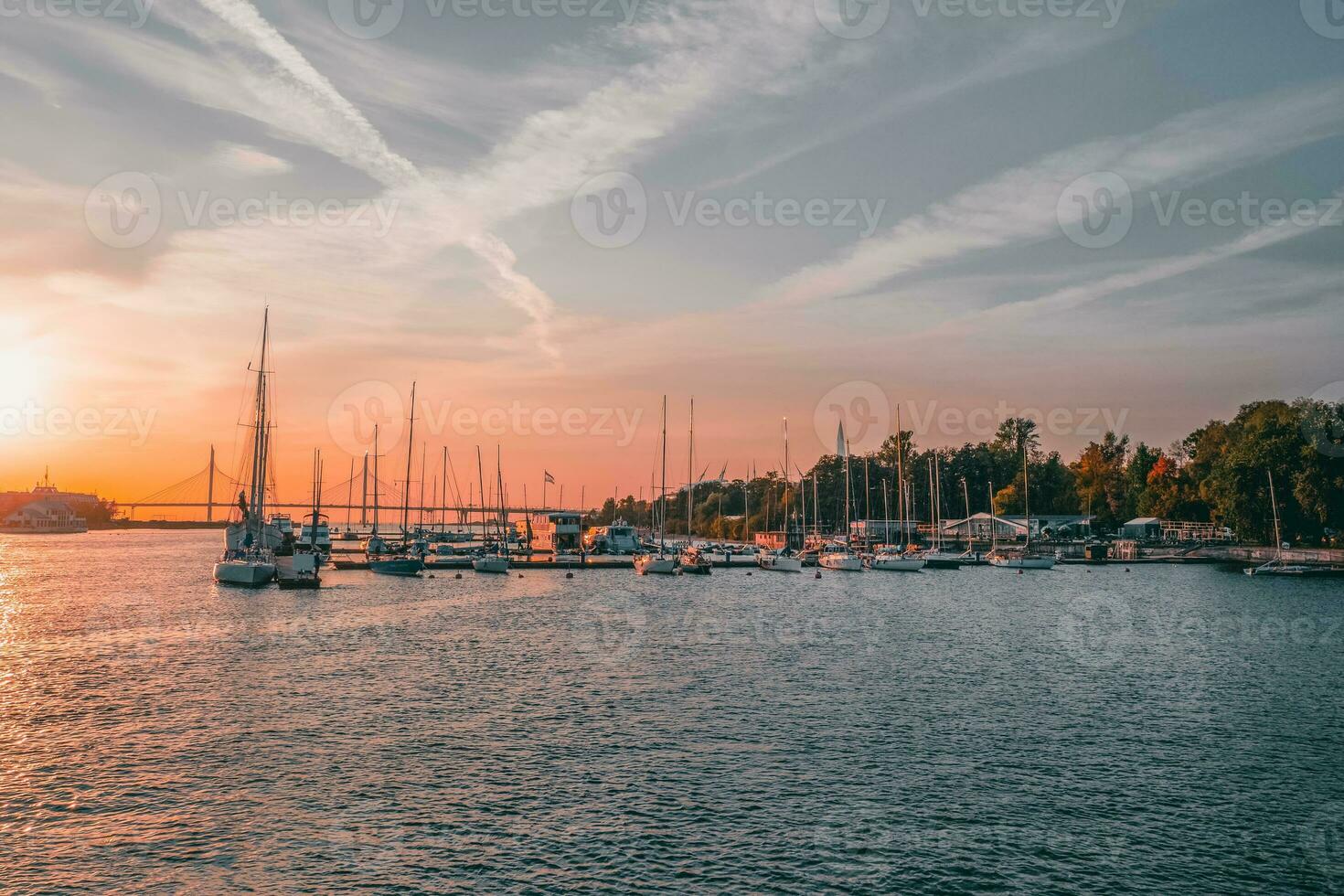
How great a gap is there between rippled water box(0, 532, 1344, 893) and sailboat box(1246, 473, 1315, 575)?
74.5m

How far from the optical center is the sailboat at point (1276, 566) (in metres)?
130

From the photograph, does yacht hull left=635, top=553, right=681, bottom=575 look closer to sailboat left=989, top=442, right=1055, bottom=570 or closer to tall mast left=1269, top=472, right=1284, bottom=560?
sailboat left=989, top=442, right=1055, bottom=570

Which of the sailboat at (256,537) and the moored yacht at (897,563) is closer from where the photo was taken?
the sailboat at (256,537)

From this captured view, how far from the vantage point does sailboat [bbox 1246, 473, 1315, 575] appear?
428 feet

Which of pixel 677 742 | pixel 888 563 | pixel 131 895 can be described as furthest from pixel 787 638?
pixel 888 563

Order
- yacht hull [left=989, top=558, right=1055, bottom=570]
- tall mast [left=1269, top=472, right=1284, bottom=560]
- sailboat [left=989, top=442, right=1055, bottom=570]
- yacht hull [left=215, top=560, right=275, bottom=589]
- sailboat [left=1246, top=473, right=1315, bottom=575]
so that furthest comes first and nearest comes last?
sailboat [left=989, top=442, right=1055, bottom=570] → yacht hull [left=989, top=558, right=1055, bottom=570] → tall mast [left=1269, top=472, right=1284, bottom=560] → sailboat [left=1246, top=473, right=1315, bottom=575] → yacht hull [left=215, top=560, right=275, bottom=589]

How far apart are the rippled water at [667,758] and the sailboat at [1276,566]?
74532mm

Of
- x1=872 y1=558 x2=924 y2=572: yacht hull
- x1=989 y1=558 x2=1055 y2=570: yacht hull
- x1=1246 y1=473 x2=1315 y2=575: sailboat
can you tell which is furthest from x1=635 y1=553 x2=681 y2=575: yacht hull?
x1=1246 y1=473 x2=1315 y2=575: sailboat

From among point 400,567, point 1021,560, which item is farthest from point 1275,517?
point 400,567

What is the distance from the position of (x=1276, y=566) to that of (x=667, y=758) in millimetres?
133545

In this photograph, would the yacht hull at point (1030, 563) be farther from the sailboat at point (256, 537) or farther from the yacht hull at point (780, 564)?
the sailboat at point (256, 537)

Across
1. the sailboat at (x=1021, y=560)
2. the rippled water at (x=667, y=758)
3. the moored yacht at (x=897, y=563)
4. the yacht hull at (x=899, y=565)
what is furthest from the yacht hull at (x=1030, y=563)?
the rippled water at (x=667, y=758)

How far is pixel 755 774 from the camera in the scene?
31.1 meters

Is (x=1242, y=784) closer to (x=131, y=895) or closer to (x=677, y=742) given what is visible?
(x=677, y=742)
